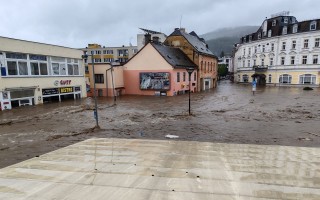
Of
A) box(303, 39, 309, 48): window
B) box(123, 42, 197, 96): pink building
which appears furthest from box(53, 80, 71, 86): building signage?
box(303, 39, 309, 48): window

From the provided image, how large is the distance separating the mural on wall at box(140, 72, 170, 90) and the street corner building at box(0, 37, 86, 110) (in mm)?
8118


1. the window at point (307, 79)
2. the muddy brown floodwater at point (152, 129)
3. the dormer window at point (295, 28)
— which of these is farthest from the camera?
the dormer window at point (295, 28)

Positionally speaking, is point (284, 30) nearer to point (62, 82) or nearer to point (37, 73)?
point (62, 82)

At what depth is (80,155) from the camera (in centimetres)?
583

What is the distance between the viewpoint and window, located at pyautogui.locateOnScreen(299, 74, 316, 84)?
134 ft

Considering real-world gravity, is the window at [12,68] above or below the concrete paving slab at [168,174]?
above

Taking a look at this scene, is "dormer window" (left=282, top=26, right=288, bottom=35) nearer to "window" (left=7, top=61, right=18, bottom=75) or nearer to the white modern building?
the white modern building

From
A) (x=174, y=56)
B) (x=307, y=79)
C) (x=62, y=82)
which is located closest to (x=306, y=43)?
(x=307, y=79)

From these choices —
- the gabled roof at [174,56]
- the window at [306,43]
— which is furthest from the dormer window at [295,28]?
the gabled roof at [174,56]

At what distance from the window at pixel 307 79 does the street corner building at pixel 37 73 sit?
41.5 metres

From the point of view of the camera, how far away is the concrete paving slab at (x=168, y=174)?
11.4 ft

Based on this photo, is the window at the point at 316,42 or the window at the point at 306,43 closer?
the window at the point at 316,42

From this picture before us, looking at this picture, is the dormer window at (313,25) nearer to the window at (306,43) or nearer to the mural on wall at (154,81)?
the window at (306,43)

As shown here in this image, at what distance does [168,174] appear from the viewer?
4.27 meters
